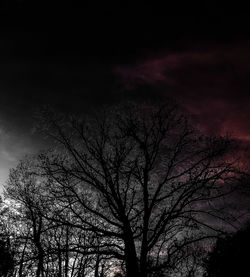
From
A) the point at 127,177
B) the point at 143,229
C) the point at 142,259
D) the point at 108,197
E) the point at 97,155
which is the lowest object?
the point at 142,259

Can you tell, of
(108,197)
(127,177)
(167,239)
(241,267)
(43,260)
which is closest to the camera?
(43,260)

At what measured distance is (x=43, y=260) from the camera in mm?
9992

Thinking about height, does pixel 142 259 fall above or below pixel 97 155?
below

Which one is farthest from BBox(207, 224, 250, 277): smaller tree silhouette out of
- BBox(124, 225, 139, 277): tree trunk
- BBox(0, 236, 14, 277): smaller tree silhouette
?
BBox(0, 236, 14, 277): smaller tree silhouette

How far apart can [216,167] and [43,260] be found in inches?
371

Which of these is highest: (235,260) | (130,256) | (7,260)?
(235,260)

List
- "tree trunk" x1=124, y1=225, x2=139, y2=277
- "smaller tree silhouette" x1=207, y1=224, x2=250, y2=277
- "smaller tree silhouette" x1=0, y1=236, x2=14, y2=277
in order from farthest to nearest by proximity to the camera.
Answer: "smaller tree silhouette" x1=207, y1=224, x2=250, y2=277 < "tree trunk" x1=124, y1=225, x2=139, y2=277 < "smaller tree silhouette" x1=0, y1=236, x2=14, y2=277

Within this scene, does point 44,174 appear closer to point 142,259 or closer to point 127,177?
point 127,177

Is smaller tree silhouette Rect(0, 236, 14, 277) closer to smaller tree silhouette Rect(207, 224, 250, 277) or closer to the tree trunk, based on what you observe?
the tree trunk

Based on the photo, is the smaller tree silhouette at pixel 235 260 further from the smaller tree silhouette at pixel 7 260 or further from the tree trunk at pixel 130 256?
the smaller tree silhouette at pixel 7 260

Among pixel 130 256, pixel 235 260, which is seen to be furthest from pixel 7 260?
pixel 235 260

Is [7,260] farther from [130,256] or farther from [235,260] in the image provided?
[235,260]

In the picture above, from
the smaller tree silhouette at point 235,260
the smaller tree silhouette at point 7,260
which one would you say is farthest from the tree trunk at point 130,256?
the smaller tree silhouette at point 235,260

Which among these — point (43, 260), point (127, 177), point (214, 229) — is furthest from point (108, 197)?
point (214, 229)
